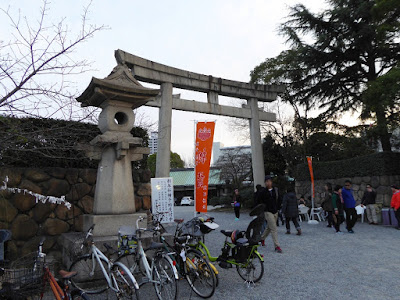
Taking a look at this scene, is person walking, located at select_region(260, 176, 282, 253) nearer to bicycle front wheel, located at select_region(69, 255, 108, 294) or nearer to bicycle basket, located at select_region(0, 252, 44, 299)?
bicycle front wheel, located at select_region(69, 255, 108, 294)

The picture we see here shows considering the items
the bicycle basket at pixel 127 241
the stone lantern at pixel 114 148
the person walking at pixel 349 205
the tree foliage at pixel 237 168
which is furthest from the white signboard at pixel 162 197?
the tree foliage at pixel 237 168

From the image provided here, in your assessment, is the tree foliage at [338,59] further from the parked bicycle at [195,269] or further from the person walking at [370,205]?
the parked bicycle at [195,269]

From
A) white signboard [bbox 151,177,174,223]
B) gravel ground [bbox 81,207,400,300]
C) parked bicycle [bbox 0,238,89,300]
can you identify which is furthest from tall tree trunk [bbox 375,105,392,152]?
parked bicycle [bbox 0,238,89,300]

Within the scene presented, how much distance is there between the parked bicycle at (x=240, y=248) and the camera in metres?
4.49

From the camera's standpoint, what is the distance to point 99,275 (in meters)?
4.61

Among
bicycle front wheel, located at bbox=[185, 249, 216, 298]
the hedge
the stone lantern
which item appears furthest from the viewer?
the hedge

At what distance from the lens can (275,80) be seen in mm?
17266

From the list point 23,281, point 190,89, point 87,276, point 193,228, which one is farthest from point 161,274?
point 190,89

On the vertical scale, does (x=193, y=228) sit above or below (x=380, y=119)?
below

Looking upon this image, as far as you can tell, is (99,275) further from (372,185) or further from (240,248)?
(372,185)

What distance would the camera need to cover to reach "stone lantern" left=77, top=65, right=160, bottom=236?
17.1ft

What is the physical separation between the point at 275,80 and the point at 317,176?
19.2 feet

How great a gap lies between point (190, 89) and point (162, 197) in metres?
5.97

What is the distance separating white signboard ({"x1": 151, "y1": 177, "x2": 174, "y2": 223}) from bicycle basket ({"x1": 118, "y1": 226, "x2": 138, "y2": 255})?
372cm
